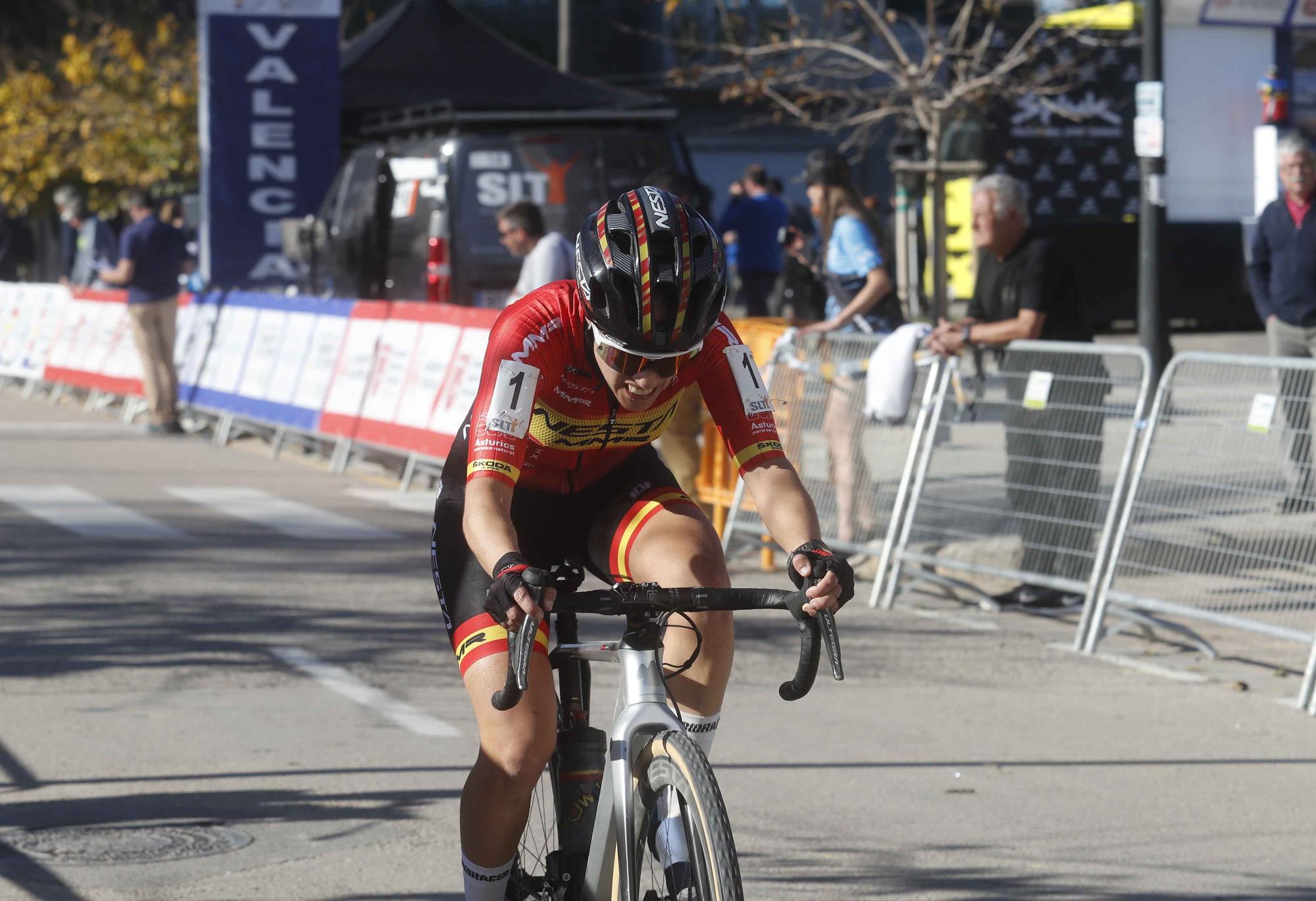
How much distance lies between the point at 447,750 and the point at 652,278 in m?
3.30

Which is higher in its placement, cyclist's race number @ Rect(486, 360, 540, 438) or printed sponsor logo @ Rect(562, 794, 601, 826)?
cyclist's race number @ Rect(486, 360, 540, 438)

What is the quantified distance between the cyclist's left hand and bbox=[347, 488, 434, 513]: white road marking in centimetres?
890

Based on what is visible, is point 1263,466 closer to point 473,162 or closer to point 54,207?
point 473,162

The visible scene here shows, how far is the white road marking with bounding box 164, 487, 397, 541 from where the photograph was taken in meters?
11.5

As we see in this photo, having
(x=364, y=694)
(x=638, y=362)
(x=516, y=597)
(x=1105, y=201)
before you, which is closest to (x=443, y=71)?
(x=1105, y=201)

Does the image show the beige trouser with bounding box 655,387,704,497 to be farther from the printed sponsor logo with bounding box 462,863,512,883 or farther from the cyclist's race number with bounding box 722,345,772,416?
the printed sponsor logo with bounding box 462,863,512,883

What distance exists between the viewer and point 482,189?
49.9ft

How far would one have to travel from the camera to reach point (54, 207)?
38344 millimetres

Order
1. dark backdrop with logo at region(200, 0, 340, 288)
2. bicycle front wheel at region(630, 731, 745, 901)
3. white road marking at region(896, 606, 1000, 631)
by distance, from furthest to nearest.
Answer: dark backdrop with logo at region(200, 0, 340, 288) → white road marking at region(896, 606, 1000, 631) → bicycle front wheel at region(630, 731, 745, 901)

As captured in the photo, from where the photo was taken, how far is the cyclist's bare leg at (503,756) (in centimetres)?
395

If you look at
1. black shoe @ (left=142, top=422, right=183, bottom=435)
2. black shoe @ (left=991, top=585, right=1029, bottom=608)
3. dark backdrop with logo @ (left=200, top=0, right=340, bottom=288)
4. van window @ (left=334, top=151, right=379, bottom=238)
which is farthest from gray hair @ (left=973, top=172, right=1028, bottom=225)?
dark backdrop with logo @ (left=200, top=0, right=340, bottom=288)

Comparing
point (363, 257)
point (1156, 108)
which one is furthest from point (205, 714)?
point (363, 257)

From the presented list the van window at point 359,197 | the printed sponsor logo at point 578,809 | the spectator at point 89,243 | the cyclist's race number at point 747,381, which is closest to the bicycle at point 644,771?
the printed sponsor logo at point 578,809

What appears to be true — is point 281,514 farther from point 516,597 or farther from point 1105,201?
point 1105,201
